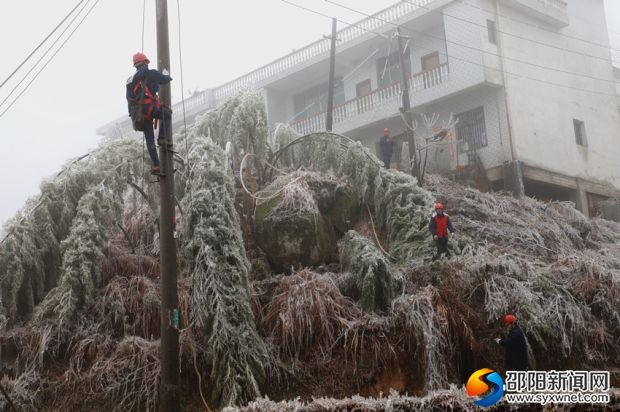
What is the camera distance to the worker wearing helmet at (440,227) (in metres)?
11.8

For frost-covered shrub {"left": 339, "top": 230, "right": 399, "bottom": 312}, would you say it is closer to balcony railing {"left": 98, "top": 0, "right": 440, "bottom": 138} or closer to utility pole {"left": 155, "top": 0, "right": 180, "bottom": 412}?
utility pole {"left": 155, "top": 0, "right": 180, "bottom": 412}

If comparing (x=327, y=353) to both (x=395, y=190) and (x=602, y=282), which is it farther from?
(x=602, y=282)

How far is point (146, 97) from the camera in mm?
8367

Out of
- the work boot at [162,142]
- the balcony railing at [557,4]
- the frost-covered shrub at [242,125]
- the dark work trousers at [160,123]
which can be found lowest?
the work boot at [162,142]

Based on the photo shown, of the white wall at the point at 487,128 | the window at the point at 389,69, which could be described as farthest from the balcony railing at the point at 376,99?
the window at the point at 389,69

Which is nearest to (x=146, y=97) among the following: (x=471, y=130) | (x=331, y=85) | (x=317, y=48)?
(x=331, y=85)

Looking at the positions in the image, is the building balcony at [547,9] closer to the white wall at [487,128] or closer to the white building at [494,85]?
the white building at [494,85]

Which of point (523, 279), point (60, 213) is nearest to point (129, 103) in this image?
point (60, 213)

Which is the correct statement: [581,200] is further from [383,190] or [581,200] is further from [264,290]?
[264,290]

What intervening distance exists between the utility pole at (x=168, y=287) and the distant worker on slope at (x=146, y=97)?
0.29 ft

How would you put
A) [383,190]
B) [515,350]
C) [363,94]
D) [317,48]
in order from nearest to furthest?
[515,350]
[383,190]
[363,94]
[317,48]

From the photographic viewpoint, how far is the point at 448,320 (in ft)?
33.8

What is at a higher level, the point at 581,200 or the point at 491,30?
the point at 491,30

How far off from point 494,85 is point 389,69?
4662mm
